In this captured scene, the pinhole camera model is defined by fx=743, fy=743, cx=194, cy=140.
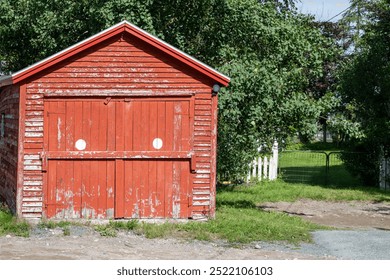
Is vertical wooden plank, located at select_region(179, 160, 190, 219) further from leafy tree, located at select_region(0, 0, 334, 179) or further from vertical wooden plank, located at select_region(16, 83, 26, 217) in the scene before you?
vertical wooden plank, located at select_region(16, 83, 26, 217)

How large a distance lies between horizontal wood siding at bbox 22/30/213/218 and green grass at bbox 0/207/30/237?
15.1 inches

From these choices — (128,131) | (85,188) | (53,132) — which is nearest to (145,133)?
(128,131)

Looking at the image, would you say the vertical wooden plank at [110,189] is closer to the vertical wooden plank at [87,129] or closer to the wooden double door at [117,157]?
the wooden double door at [117,157]

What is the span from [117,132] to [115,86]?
969 mm

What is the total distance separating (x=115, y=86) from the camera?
51.2 ft

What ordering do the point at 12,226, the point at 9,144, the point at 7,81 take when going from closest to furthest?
1. the point at 12,226
2. the point at 7,81
3. the point at 9,144

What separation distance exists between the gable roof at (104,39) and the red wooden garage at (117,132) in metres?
0.02

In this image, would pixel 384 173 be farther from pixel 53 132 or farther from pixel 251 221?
pixel 53 132

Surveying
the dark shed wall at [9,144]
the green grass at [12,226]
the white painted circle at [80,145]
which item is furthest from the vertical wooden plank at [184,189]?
the dark shed wall at [9,144]

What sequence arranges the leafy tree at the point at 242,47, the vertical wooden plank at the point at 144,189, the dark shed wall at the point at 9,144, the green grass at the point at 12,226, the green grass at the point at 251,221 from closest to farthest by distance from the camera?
the green grass at the point at 12,226 → the green grass at the point at 251,221 → the vertical wooden plank at the point at 144,189 → the dark shed wall at the point at 9,144 → the leafy tree at the point at 242,47

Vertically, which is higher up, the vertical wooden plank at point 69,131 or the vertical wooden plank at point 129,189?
the vertical wooden plank at point 69,131

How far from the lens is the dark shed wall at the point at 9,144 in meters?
16.2

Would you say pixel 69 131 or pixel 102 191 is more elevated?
pixel 69 131

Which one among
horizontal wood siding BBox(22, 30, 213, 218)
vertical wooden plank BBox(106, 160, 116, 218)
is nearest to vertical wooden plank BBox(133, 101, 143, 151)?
horizontal wood siding BBox(22, 30, 213, 218)
